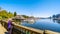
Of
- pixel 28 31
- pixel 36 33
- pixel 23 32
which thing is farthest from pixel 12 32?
pixel 36 33

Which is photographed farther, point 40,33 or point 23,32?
point 23,32

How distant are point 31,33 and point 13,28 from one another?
418 cm

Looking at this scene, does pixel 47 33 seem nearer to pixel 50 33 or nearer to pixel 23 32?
pixel 50 33

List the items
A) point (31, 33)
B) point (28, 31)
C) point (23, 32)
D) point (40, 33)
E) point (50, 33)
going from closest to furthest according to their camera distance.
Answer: point (50, 33) < point (40, 33) < point (31, 33) < point (28, 31) < point (23, 32)

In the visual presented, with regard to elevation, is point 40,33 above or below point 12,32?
above

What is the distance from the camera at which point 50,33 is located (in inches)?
184

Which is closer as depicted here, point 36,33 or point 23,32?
point 36,33

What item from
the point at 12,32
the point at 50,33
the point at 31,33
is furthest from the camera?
the point at 12,32

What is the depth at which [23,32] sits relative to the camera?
7.59 metres

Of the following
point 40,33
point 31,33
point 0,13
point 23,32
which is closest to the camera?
point 40,33

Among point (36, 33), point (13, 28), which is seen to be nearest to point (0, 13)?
point (13, 28)

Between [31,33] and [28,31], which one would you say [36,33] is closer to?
[31,33]

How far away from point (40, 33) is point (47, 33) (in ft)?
2.01

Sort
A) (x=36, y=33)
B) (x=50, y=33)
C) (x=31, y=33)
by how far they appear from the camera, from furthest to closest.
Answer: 1. (x=31, y=33)
2. (x=36, y=33)
3. (x=50, y=33)
